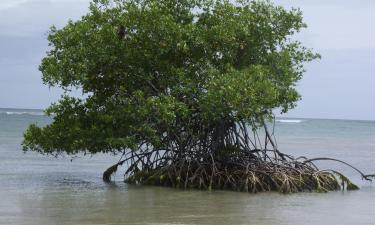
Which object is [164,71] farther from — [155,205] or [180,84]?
[155,205]

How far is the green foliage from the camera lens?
13852 mm

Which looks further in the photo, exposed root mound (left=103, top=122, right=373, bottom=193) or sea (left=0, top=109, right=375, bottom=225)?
exposed root mound (left=103, top=122, right=373, bottom=193)

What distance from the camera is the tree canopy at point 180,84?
45.6ft

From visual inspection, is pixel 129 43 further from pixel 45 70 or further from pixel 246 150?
pixel 246 150

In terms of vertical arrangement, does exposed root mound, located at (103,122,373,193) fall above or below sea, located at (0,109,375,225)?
above

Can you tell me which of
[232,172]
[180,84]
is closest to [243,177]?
[232,172]

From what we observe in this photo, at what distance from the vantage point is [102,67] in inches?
570

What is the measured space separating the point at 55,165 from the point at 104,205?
9322mm

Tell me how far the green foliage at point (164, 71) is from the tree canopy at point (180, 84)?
0.02 meters

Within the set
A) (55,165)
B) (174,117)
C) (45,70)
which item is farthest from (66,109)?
(55,165)

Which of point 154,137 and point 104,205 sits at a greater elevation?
point 154,137

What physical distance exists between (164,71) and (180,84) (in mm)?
490

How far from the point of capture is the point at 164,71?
14.7 metres

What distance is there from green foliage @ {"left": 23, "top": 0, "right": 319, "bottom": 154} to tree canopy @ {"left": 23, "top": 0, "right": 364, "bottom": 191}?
0.02 metres
